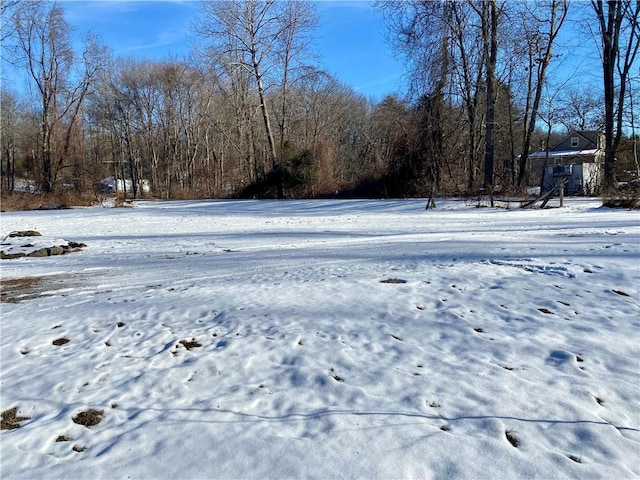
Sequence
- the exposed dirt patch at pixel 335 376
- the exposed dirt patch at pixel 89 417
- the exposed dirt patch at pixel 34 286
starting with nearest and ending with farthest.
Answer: the exposed dirt patch at pixel 89 417 < the exposed dirt patch at pixel 335 376 < the exposed dirt patch at pixel 34 286

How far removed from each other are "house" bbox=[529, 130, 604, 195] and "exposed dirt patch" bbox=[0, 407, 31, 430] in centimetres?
2088

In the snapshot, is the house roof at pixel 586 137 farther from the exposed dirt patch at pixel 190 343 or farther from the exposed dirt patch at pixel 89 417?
the exposed dirt patch at pixel 89 417

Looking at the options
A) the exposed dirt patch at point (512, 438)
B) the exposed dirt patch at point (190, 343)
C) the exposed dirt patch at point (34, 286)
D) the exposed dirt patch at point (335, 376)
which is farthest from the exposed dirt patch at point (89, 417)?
the exposed dirt patch at point (34, 286)

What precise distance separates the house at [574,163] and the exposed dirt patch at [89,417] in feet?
67.2

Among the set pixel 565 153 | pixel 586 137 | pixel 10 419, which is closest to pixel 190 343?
pixel 10 419

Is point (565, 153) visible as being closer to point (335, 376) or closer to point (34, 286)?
point (34, 286)

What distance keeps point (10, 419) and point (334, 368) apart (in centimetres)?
278

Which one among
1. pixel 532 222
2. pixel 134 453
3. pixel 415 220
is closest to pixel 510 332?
pixel 134 453

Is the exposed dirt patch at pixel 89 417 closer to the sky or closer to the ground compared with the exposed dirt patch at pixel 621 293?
closer to the ground

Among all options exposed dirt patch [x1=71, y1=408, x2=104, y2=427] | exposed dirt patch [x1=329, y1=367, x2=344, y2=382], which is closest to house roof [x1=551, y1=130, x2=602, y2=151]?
exposed dirt patch [x1=329, y1=367, x2=344, y2=382]

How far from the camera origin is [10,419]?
367cm

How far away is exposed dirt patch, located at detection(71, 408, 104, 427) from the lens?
3543 mm

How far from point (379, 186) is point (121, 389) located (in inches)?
1024

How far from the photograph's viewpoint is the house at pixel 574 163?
2662 centimetres
